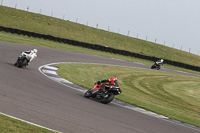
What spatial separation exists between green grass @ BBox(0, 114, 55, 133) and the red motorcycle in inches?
213

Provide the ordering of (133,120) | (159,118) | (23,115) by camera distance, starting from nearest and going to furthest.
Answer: (23,115), (133,120), (159,118)

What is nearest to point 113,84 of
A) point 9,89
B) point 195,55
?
point 9,89

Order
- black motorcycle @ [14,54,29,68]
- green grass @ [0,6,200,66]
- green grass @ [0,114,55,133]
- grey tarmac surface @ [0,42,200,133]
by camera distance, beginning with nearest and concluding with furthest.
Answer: green grass @ [0,114,55,133] → grey tarmac surface @ [0,42,200,133] → black motorcycle @ [14,54,29,68] → green grass @ [0,6,200,66]

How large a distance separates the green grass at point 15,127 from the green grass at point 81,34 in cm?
4078

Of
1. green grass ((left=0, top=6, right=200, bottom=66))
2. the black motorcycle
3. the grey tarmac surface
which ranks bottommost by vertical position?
the grey tarmac surface

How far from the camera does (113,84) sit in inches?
471

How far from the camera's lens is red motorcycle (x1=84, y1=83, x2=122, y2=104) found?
11691 mm

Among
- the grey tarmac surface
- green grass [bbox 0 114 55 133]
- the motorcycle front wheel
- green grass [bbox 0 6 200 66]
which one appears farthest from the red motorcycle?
green grass [bbox 0 6 200 66]

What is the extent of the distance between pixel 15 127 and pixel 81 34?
47.8 m

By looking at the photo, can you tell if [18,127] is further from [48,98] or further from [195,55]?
[195,55]

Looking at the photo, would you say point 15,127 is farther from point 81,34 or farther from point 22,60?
point 81,34

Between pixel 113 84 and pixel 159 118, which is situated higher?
pixel 113 84

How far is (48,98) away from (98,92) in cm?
269

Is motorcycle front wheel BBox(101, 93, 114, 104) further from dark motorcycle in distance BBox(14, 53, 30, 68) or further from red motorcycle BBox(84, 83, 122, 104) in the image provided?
dark motorcycle in distance BBox(14, 53, 30, 68)
